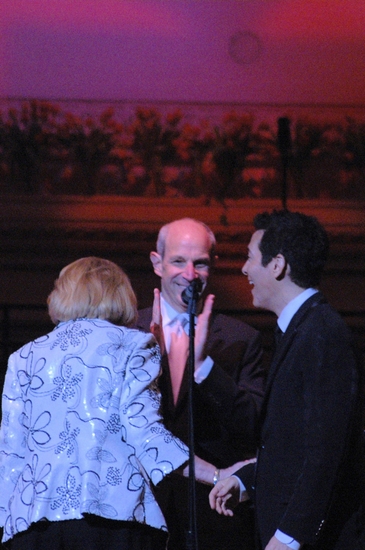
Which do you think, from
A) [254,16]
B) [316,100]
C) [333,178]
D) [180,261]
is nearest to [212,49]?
[254,16]

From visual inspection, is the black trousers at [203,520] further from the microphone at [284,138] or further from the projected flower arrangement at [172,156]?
the microphone at [284,138]

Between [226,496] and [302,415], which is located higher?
[302,415]

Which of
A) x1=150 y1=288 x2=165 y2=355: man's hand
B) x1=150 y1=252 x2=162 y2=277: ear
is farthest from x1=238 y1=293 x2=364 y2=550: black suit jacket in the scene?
x1=150 y1=252 x2=162 y2=277: ear

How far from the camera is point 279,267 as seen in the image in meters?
2.26

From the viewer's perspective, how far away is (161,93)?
19.0ft

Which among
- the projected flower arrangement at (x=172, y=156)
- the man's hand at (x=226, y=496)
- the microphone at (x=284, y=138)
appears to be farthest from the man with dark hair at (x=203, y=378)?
the microphone at (x=284, y=138)

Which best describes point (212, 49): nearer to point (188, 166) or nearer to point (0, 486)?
point (188, 166)

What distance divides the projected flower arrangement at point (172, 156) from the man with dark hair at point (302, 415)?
3.51 meters

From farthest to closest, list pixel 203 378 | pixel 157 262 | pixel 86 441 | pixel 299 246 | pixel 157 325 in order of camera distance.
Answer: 1. pixel 157 262
2. pixel 157 325
3. pixel 203 378
4. pixel 299 246
5. pixel 86 441

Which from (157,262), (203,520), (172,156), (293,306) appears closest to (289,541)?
(293,306)

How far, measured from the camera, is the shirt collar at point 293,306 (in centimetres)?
225

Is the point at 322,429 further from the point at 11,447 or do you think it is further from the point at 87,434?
the point at 11,447

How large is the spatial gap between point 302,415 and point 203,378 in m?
0.40

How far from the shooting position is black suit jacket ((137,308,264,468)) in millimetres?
2459
